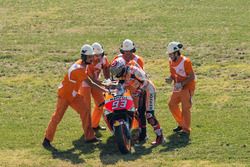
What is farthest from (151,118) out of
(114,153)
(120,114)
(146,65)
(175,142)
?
(146,65)

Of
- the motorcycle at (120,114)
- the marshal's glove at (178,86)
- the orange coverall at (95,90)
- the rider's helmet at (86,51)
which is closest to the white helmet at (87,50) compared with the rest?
the rider's helmet at (86,51)

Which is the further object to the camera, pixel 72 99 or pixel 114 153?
pixel 72 99

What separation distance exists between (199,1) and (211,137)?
21.7m

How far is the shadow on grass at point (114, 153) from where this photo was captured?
13211 mm

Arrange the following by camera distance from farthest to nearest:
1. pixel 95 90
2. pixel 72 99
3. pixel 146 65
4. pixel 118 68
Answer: pixel 146 65 < pixel 95 90 < pixel 72 99 < pixel 118 68

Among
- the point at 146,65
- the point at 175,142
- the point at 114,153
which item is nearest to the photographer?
the point at 114,153

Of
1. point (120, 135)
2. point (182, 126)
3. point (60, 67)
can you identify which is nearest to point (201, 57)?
point (60, 67)

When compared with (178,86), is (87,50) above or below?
above

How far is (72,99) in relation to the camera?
1418 centimetres

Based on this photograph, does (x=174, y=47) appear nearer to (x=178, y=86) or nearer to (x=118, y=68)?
(x=178, y=86)

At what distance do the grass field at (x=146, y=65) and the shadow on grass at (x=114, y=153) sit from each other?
20mm

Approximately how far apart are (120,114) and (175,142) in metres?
1.44

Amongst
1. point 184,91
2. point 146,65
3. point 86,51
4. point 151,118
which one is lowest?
point 146,65

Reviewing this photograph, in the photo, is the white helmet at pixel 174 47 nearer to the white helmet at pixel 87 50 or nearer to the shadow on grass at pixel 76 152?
the white helmet at pixel 87 50
